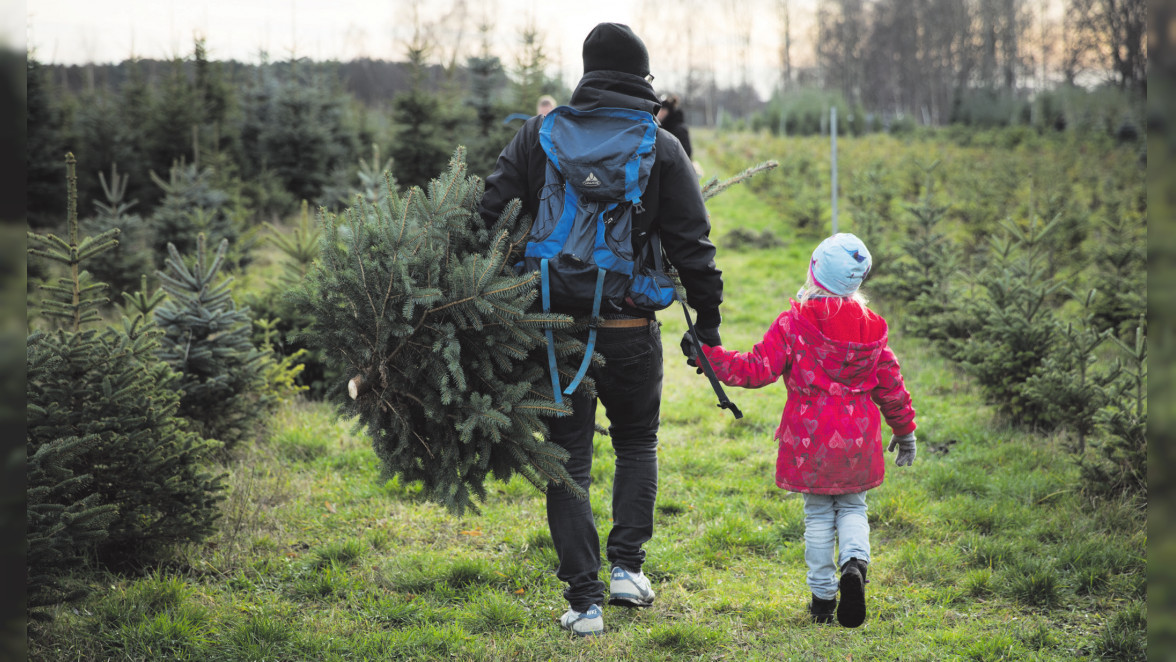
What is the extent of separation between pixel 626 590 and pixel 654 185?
5.91 feet

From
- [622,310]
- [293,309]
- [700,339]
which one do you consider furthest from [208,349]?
[700,339]

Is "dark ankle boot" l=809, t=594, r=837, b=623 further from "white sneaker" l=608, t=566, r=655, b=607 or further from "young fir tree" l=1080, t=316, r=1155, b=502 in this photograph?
"young fir tree" l=1080, t=316, r=1155, b=502

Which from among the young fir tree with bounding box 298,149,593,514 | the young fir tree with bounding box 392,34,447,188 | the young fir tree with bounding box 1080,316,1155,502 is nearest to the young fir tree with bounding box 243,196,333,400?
the young fir tree with bounding box 298,149,593,514

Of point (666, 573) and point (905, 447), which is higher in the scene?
point (905, 447)

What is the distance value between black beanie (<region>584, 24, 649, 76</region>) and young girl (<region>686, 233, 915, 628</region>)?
3.61 feet

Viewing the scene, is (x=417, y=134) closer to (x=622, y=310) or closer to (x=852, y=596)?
(x=622, y=310)

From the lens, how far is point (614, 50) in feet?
10.5

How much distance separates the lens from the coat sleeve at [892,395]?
3.37 metres

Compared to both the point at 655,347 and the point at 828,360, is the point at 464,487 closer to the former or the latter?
the point at 655,347

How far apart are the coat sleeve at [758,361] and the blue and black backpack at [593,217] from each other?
389 millimetres

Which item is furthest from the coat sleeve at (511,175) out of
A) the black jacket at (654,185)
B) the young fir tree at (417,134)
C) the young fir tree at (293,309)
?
the young fir tree at (417,134)

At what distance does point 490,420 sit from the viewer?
→ 298 cm

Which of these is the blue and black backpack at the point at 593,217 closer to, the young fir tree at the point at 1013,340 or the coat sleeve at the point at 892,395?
the coat sleeve at the point at 892,395

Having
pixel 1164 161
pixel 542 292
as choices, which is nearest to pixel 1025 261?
pixel 542 292
